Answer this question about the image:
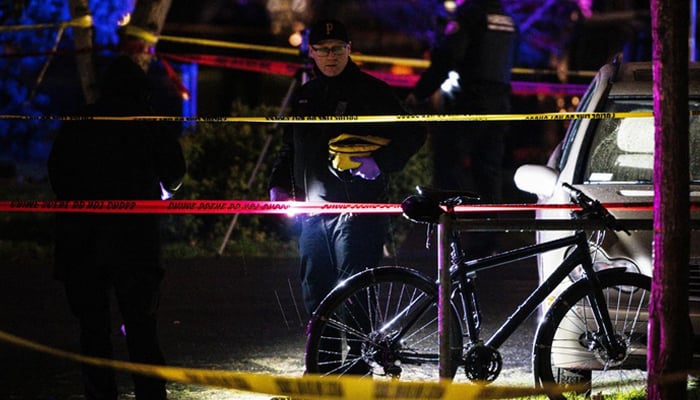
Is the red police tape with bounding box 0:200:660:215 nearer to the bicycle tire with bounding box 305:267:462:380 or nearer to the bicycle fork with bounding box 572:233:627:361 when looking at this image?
the bicycle fork with bounding box 572:233:627:361

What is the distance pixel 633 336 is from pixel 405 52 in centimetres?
2430

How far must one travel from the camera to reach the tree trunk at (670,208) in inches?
194

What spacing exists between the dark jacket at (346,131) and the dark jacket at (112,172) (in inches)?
32.0

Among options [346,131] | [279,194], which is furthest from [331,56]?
[279,194]

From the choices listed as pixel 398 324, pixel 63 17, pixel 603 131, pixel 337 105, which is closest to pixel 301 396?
pixel 398 324

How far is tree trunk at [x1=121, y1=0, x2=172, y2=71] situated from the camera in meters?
9.77

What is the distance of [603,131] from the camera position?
284 inches

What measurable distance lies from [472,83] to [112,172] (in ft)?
17.3

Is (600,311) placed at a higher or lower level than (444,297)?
lower

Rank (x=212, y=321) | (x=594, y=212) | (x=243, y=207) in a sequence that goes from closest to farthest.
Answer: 1. (x=594, y=212)
2. (x=243, y=207)
3. (x=212, y=321)

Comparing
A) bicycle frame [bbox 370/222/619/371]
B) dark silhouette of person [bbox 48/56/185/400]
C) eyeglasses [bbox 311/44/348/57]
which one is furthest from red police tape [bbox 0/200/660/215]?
eyeglasses [bbox 311/44/348/57]

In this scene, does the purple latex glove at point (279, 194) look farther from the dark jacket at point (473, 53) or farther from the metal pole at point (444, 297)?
the dark jacket at point (473, 53)

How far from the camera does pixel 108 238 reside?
5.95 metres

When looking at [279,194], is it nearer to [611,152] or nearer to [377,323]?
[377,323]
